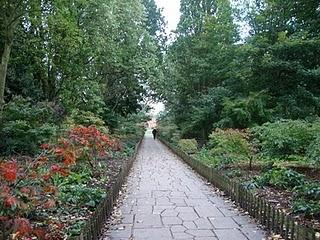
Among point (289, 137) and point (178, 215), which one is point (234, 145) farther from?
point (178, 215)

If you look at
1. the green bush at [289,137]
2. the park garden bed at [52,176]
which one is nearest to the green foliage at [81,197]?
the park garden bed at [52,176]

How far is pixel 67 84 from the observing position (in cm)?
2069

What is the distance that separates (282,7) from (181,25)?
34.5 ft

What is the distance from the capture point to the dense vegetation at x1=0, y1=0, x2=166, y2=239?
26.0ft

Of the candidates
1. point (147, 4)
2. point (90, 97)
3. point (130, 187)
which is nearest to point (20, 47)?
point (90, 97)

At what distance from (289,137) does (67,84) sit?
12.4 meters

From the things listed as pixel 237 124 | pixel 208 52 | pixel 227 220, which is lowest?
pixel 227 220

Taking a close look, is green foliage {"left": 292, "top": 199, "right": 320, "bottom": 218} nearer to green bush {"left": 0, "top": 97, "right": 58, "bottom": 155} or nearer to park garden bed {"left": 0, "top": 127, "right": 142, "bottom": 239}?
park garden bed {"left": 0, "top": 127, "right": 142, "bottom": 239}

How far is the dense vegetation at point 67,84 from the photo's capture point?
7.91 meters

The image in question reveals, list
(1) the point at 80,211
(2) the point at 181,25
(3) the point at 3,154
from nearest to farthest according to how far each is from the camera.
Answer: (1) the point at 80,211
(3) the point at 3,154
(2) the point at 181,25

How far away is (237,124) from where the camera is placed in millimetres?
20172

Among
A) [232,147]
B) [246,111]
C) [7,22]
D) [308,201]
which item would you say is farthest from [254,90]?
[308,201]

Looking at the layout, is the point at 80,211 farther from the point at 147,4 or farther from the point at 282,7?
the point at 147,4

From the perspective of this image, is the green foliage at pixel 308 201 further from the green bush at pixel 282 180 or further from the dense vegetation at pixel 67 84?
the dense vegetation at pixel 67 84
